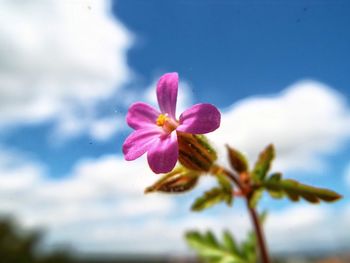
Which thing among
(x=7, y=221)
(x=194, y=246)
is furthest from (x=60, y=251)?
(x=194, y=246)

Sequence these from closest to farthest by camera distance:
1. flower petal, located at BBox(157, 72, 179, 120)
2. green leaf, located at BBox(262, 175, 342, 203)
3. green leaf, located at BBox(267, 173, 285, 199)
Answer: flower petal, located at BBox(157, 72, 179, 120), green leaf, located at BBox(262, 175, 342, 203), green leaf, located at BBox(267, 173, 285, 199)

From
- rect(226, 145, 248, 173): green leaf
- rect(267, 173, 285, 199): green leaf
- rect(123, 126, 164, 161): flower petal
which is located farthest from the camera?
rect(226, 145, 248, 173): green leaf

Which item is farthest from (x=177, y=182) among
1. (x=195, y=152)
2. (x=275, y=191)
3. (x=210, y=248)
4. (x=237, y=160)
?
(x=210, y=248)

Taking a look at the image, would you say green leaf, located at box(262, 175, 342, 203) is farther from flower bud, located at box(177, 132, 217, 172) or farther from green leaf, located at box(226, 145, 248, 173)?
flower bud, located at box(177, 132, 217, 172)

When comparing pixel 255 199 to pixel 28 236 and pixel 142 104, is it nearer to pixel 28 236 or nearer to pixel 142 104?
pixel 142 104

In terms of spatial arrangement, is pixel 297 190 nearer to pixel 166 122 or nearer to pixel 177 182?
pixel 177 182

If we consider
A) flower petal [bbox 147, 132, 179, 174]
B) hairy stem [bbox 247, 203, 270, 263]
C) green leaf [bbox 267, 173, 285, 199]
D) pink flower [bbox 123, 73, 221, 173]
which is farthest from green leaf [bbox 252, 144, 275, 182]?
flower petal [bbox 147, 132, 179, 174]

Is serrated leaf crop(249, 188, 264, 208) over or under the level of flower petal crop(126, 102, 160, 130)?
under
